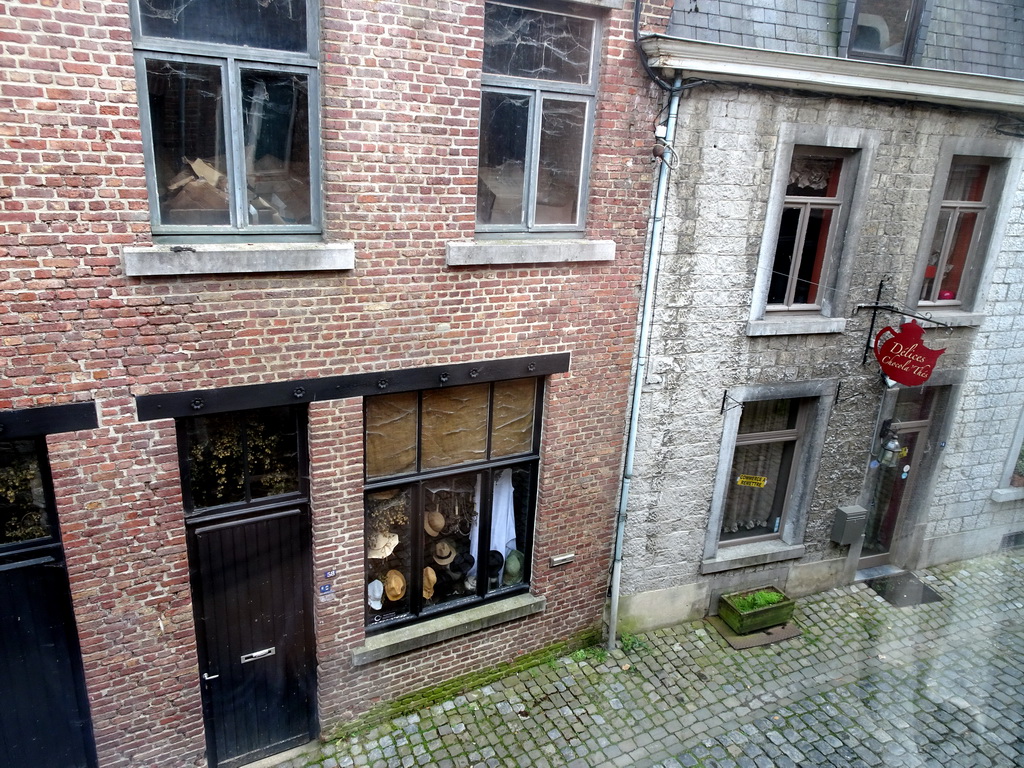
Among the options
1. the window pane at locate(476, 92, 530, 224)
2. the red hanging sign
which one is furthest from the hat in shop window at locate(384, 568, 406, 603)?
the red hanging sign

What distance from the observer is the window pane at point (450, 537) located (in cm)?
682

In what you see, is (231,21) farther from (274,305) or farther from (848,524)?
(848,524)

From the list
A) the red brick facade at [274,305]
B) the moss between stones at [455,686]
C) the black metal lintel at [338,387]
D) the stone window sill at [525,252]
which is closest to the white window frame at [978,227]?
the red brick facade at [274,305]

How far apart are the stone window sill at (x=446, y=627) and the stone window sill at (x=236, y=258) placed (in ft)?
12.0

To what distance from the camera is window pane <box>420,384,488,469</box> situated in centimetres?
639

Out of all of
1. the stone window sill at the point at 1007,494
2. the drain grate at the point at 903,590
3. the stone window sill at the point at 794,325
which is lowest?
the drain grate at the point at 903,590

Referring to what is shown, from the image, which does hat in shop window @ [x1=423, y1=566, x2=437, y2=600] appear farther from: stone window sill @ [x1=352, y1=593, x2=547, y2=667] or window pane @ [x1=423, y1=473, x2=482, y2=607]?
stone window sill @ [x1=352, y1=593, x2=547, y2=667]

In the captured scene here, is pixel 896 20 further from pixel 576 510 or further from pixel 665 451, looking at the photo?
pixel 576 510

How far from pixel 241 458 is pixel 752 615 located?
→ 20.0 ft

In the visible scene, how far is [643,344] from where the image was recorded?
6969 mm

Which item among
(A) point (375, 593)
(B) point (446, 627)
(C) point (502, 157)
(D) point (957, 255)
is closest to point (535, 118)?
(C) point (502, 157)

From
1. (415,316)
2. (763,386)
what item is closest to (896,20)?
(763,386)

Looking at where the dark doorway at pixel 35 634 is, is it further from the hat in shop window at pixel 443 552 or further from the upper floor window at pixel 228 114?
the hat in shop window at pixel 443 552

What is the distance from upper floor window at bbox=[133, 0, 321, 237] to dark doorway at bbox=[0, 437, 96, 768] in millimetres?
2090
